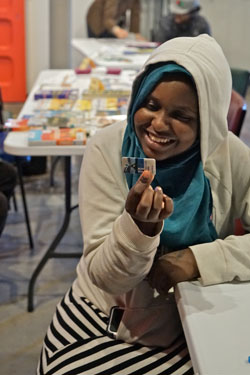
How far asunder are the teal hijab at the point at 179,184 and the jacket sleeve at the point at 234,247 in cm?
5

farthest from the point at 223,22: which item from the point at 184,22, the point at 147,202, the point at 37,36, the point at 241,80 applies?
the point at 147,202

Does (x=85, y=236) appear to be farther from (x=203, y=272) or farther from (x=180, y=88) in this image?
(x=180, y=88)

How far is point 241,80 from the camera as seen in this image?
10.3ft

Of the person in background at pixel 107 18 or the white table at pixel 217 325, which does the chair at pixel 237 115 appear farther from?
the person in background at pixel 107 18

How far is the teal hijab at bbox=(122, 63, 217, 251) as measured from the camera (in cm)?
124

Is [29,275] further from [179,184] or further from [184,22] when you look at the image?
[184,22]

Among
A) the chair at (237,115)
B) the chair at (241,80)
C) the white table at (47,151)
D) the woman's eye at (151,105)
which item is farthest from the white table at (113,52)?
the woman's eye at (151,105)

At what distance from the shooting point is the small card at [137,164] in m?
1.07

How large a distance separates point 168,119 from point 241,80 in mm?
2085

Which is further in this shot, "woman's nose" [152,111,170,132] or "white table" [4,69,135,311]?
"white table" [4,69,135,311]

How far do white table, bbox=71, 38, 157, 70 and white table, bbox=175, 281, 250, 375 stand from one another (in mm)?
2840

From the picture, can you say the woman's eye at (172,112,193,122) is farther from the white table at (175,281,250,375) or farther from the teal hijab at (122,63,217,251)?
the white table at (175,281,250,375)

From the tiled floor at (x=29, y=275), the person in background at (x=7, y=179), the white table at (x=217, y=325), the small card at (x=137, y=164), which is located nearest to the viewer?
the white table at (x=217, y=325)

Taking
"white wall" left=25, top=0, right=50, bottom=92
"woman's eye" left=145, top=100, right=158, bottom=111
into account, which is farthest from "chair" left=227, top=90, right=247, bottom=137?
"white wall" left=25, top=0, right=50, bottom=92
